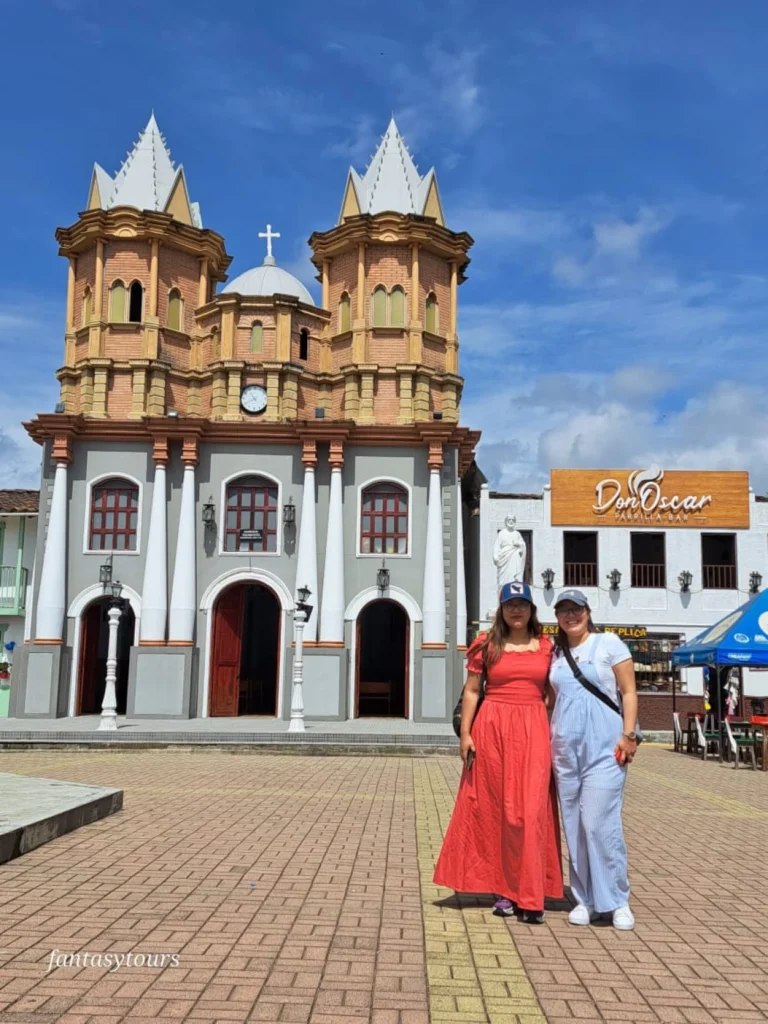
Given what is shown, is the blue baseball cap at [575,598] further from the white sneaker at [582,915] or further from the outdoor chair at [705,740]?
the outdoor chair at [705,740]

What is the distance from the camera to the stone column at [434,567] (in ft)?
83.7

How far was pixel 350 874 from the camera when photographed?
705 centimetres

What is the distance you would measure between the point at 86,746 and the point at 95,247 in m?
15.5

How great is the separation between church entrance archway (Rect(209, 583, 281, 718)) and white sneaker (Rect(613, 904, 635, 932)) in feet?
68.1

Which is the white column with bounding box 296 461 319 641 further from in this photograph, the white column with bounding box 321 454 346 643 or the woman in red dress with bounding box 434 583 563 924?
the woman in red dress with bounding box 434 583 563 924

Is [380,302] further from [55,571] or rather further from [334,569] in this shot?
[55,571]

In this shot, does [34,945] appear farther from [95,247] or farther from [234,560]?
[95,247]

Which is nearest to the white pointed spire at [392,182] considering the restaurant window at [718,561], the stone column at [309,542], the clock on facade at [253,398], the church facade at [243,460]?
the church facade at [243,460]

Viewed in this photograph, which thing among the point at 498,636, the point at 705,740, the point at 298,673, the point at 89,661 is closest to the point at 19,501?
the point at 89,661

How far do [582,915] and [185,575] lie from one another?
21.0 m

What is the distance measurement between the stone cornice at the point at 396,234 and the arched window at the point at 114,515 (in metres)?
8.99

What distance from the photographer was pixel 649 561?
31.9 m

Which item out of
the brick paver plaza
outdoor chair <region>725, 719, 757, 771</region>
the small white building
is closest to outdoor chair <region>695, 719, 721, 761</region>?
outdoor chair <region>725, 719, 757, 771</region>

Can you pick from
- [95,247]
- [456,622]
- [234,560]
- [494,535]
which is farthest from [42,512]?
[494,535]
